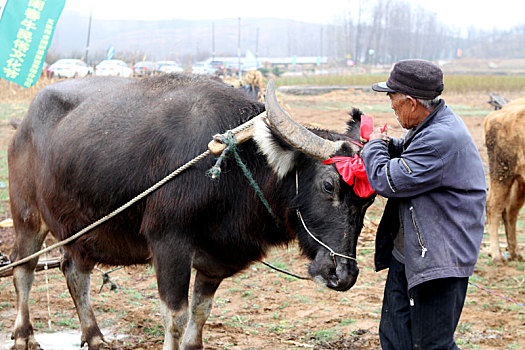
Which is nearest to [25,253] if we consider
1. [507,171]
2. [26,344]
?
[26,344]

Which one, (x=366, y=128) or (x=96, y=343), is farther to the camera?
(x=96, y=343)

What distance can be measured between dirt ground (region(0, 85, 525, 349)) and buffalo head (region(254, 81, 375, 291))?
537 mm

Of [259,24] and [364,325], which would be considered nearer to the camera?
[364,325]

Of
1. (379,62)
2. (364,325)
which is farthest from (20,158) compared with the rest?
(379,62)

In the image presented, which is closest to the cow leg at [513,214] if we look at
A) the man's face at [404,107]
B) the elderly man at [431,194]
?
the elderly man at [431,194]

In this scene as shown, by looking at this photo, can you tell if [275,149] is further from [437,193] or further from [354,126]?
[437,193]

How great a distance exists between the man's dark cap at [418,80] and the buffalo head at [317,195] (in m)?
0.60

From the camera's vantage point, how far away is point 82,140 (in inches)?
170

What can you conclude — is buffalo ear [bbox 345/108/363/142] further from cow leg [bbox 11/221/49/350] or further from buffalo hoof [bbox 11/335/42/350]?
buffalo hoof [bbox 11/335/42/350]

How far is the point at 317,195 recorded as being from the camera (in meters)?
3.59

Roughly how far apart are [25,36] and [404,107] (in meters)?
6.21

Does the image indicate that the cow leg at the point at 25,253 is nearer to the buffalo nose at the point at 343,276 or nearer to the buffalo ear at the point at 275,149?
the buffalo ear at the point at 275,149

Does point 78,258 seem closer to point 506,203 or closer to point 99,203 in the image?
point 99,203

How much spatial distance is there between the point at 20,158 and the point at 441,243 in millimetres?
3611
